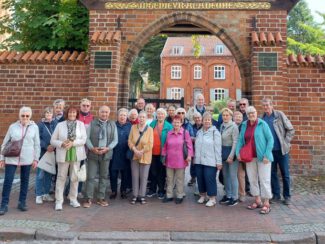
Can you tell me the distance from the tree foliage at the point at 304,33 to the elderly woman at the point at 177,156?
12537mm

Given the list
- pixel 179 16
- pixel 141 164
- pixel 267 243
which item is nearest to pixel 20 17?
pixel 179 16

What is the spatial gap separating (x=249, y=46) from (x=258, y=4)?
1.11 m

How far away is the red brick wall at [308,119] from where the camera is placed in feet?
27.7

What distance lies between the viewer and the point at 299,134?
8.45 meters

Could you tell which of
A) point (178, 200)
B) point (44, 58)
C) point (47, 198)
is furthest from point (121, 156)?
point (44, 58)

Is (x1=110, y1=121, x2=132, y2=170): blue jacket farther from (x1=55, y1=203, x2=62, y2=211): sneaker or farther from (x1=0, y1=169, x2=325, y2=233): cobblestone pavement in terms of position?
(x1=55, y1=203, x2=62, y2=211): sneaker

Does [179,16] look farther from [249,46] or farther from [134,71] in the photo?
[134,71]

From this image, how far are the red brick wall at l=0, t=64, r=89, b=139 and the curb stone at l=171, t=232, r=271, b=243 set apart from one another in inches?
209

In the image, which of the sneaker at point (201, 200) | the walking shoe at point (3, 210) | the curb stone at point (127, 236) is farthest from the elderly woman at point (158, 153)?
the walking shoe at point (3, 210)

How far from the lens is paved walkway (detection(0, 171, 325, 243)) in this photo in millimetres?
4965

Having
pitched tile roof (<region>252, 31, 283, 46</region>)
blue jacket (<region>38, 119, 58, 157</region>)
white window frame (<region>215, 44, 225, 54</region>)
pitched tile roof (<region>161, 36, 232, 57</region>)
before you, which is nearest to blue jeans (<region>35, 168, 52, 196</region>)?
blue jacket (<region>38, 119, 58, 157</region>)

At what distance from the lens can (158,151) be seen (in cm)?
670

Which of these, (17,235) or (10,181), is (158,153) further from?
(17,235)

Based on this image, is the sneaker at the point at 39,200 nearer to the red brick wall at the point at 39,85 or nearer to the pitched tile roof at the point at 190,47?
the red brick wall at the point at 39,85
